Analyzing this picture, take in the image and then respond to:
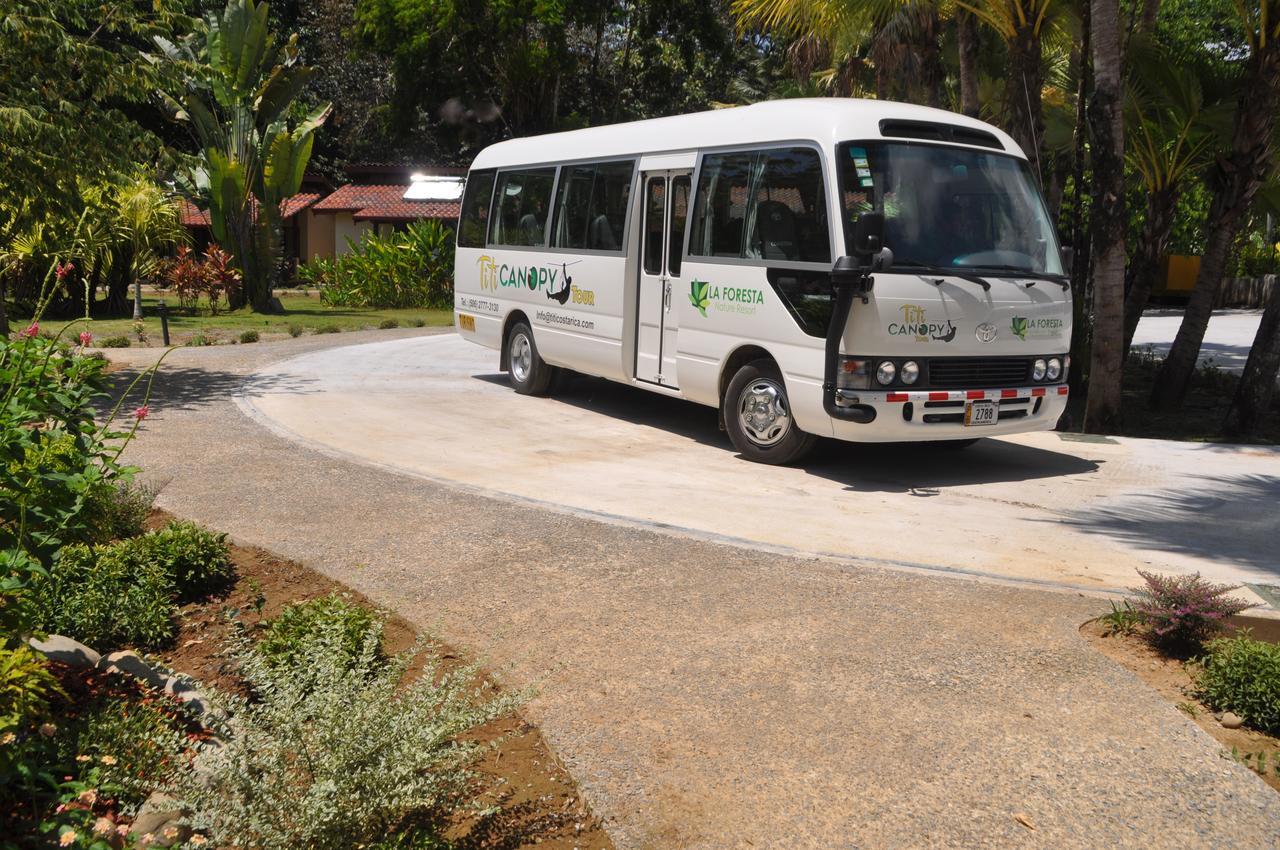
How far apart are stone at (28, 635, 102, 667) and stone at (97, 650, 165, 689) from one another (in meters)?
0.06

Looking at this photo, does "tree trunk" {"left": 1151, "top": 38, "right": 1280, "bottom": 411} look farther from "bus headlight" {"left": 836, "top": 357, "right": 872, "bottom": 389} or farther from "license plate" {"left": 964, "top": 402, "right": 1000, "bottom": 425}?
"bus headlight" {"left": 836, "top": 357, "right": 872, "bottom": 389}

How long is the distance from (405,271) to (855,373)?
2218 centimetres

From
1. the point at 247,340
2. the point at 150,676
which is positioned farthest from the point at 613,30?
the point at 150,676

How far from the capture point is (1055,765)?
4355mm

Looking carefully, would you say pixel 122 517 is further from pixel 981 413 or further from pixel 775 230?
pixel 981 413

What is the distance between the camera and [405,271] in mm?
29672

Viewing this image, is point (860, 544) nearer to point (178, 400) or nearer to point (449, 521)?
point (449, 521)

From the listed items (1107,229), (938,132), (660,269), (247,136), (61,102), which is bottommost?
(660,269)

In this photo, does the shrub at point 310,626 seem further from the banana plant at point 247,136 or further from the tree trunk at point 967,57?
the banana plant at point 247,136

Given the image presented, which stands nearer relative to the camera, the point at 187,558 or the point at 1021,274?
the point at 187,558

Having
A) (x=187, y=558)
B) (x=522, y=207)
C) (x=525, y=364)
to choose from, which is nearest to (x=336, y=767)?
(x=187, y=558)

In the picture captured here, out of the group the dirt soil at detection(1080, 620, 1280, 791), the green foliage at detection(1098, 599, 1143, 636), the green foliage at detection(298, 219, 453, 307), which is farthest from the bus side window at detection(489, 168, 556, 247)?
the green foliage at detection(298, 219, 453, 307)

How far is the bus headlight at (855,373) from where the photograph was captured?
358 inches

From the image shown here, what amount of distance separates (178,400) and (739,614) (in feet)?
29.0
